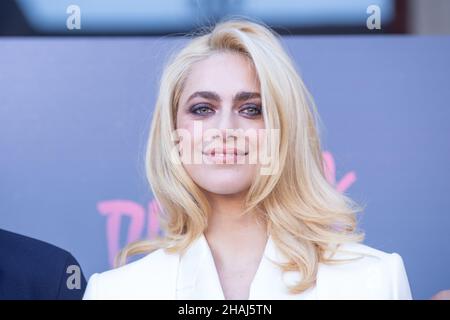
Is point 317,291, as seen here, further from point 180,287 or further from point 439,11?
point 439,11

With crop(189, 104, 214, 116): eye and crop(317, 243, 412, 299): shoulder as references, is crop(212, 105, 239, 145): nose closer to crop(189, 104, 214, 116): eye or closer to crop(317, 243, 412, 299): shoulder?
crop(189, 104, 214, 116): eye

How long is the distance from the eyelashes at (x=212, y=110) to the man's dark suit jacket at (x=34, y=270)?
59 cm

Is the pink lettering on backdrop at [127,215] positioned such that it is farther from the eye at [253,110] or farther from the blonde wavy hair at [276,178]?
the eye at [253,110]

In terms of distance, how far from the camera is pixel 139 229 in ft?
7.75

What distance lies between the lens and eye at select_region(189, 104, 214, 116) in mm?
2146

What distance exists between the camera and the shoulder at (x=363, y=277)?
2057mm

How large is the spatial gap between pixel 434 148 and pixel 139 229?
0.90 meters

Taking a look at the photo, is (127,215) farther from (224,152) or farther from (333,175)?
(333,175)

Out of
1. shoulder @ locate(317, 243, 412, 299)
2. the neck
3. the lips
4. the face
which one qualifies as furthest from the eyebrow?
shoulder @ locate(317, 243, 412, 299)

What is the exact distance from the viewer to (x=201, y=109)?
7.05ft

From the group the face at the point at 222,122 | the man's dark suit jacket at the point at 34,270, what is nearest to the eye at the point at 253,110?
the face at the point at 222,122
